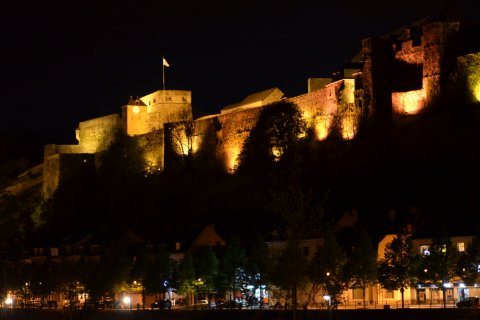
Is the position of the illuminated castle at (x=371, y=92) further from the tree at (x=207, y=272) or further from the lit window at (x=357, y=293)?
the tree at (x=207, y=272)

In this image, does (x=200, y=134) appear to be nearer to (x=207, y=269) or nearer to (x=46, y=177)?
(x=46, y=177)

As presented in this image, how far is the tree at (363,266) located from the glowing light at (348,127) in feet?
65.6

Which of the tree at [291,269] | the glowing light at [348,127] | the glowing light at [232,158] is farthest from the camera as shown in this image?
the glowing light at [232,158]

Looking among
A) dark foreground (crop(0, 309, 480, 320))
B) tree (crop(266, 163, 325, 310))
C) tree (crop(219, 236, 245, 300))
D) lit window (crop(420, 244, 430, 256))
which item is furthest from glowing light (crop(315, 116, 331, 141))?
tree (crop(266, 163, 325, 310))

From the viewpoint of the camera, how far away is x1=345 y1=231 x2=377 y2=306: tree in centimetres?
5669

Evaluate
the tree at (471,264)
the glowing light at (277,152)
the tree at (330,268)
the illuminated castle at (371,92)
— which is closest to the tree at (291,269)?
the tree at (330,268)

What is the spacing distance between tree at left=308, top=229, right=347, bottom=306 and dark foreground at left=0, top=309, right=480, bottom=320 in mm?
1601

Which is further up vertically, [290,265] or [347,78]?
[347,78]

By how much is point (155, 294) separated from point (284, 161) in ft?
53.4

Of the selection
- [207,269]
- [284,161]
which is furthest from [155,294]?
[284,161]

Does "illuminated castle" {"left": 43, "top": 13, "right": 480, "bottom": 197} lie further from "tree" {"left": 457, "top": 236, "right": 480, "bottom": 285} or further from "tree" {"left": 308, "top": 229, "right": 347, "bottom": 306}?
"tree" {"left": 308, "top": 229, "right": 347, "bottom": 306}

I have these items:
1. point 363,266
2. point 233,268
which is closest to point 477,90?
point 363,266

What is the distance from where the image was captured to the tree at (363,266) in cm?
5669

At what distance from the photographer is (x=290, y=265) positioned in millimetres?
41375
